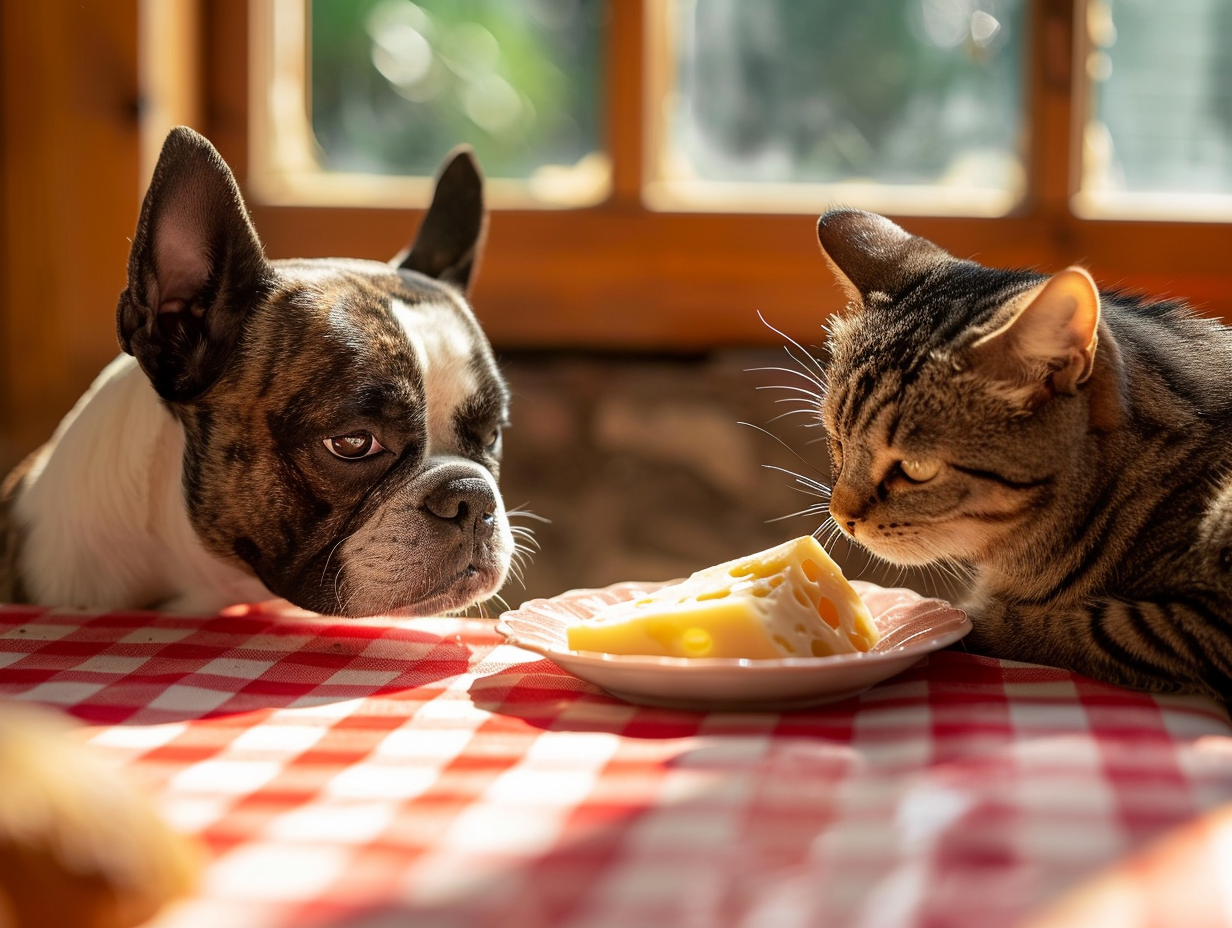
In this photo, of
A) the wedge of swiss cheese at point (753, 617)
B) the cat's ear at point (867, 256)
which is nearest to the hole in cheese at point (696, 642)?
the wedge of swiss cheese at point (753, 617)

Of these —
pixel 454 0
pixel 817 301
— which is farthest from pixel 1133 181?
pixel 454 0

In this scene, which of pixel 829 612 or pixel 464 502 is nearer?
pixel 829 612

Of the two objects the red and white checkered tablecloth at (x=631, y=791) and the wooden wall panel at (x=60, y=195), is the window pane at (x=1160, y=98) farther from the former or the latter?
the wooden wall panel at (x=60, y=195)

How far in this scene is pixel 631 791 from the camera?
973mm

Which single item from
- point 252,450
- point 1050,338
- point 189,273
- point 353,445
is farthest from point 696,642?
point 189,273

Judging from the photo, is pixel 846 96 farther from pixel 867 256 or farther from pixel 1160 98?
pixel 867 256

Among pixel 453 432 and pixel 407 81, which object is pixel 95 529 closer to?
pixel 453 432

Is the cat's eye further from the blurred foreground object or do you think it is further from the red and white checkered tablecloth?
the blurred foreground object

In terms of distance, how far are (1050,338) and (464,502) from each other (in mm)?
804

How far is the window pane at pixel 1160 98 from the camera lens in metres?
2.85

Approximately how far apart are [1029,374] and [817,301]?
1530 millimetres

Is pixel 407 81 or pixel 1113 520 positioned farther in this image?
pixel 407 81

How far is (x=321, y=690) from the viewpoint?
1.30m

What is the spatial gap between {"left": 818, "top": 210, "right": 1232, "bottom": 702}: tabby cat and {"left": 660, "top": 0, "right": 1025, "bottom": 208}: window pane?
58.5 inches
